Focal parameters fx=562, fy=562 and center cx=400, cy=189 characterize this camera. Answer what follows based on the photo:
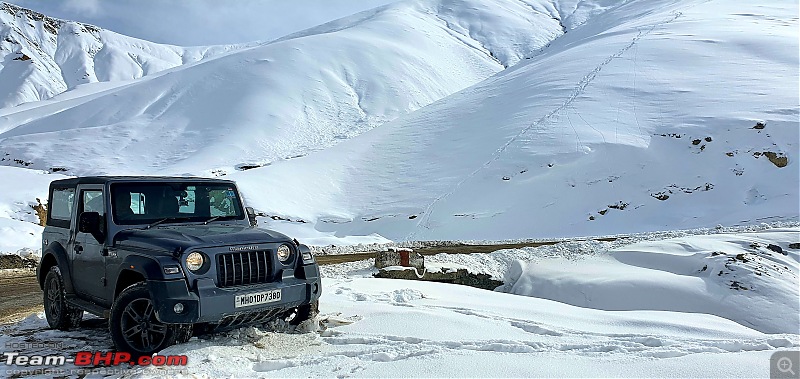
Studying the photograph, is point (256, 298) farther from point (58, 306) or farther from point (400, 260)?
point (400, 260)

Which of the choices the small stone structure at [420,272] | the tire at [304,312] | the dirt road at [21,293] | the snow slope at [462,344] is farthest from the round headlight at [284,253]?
the small stone structure at [420,272]

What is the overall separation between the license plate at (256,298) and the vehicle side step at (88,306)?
62.3 inches

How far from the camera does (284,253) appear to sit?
240 inches

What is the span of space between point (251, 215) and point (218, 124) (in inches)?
2002

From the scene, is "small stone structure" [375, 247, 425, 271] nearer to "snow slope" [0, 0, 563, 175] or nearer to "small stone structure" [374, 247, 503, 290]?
"small stone structure" [374, 247, 503, 290]

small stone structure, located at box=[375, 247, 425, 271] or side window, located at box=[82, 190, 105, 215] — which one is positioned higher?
side window, located at box=[82, 190, 105, 215]

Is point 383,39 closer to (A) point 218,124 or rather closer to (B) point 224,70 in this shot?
(B) point 224,70

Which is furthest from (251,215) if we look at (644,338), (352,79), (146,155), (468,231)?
(352,79)

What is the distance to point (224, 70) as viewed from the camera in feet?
224

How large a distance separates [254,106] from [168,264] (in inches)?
2173

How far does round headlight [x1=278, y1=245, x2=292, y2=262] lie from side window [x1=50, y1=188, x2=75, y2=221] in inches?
120

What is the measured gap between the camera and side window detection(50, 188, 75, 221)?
23.6 feet

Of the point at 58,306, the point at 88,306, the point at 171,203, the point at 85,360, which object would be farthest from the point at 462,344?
the point at 58,306

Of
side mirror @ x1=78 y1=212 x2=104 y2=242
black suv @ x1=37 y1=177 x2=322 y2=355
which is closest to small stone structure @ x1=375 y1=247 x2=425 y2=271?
black suv @ x1=37 y1=177 x2=322 y2=355
